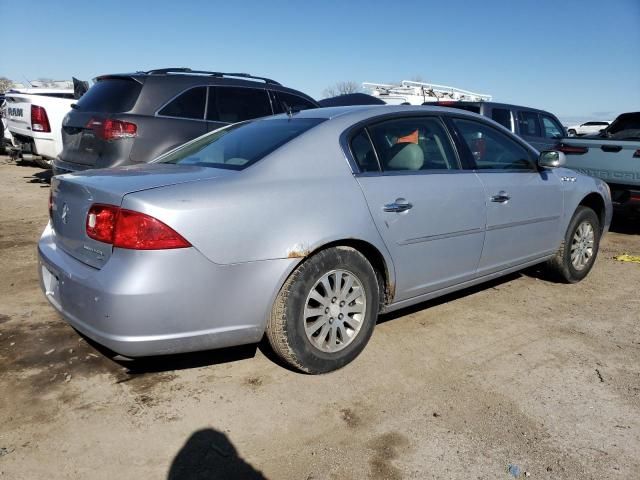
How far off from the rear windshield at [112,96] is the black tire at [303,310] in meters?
3.52

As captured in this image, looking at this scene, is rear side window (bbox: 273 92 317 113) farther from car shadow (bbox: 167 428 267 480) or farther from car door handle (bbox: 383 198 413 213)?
car shadow (bbox: 167 428 267 480)

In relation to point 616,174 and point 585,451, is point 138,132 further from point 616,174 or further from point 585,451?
point 616,174

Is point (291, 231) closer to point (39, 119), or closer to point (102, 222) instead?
point (102, 222)

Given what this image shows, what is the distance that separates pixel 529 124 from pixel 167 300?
349 inches

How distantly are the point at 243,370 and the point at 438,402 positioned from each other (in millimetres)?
1105

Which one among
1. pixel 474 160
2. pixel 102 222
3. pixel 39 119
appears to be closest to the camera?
pixel 102 222

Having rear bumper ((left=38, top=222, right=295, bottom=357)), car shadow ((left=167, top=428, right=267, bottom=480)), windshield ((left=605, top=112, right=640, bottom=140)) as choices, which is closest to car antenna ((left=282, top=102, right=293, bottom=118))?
Answer: rear bumper ((left=38, top=222, right=295, bottom=357))

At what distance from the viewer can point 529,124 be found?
9.62m

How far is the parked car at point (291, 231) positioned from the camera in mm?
2406

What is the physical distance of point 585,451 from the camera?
7.72 feet

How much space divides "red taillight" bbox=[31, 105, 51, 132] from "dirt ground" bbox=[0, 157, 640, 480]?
5662 mm

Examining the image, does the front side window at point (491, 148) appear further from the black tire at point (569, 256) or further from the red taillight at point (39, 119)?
the red taillight at point (39, 119)

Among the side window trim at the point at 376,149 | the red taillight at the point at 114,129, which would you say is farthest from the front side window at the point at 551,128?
the red taillight at the point at 114,129

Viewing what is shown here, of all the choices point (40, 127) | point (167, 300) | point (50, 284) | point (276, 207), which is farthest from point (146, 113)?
point (40, 127)
